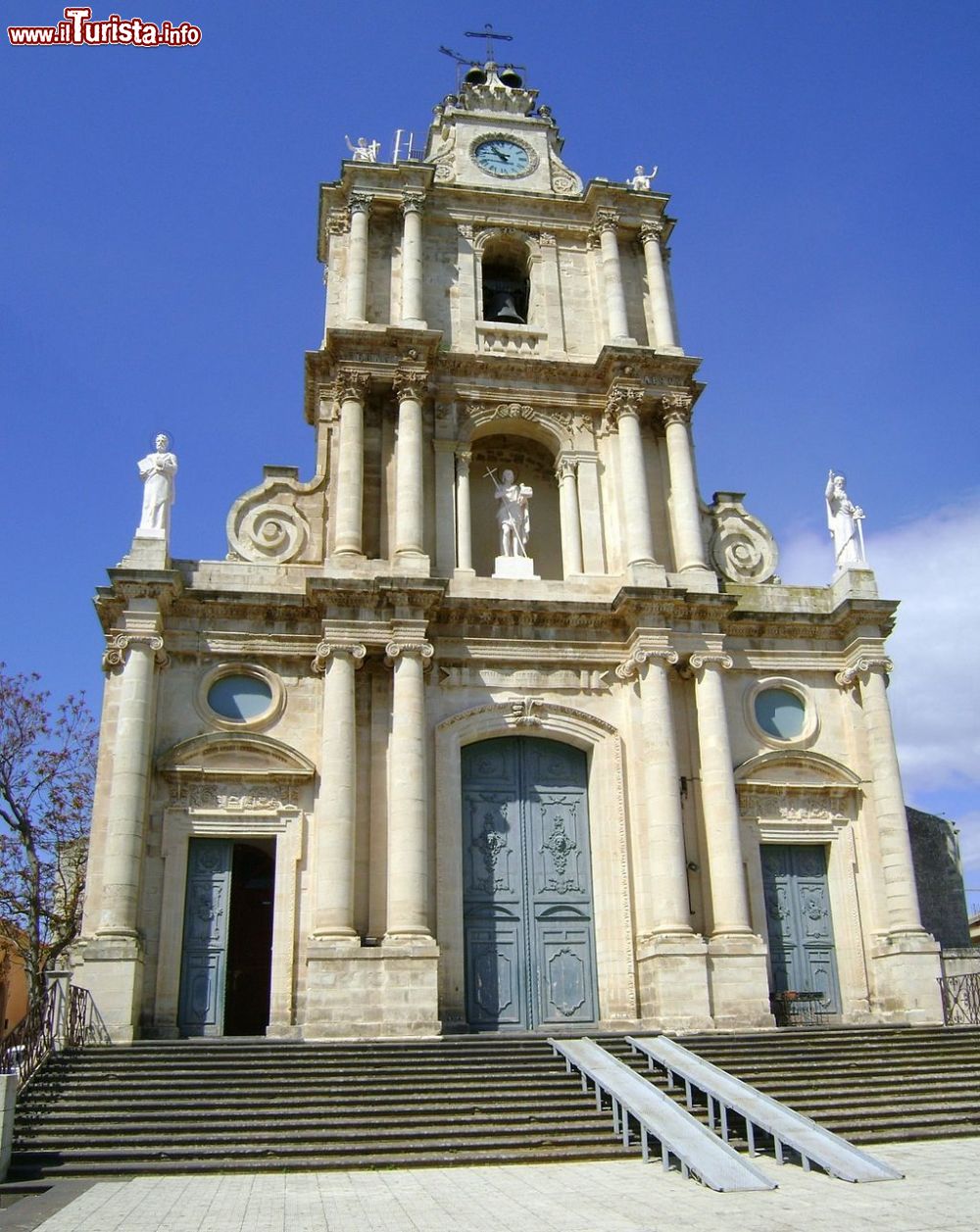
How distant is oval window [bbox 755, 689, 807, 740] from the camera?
68.6 ft

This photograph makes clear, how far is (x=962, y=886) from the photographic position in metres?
22.6

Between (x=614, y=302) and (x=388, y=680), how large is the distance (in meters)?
9.37

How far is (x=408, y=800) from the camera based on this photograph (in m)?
18.1

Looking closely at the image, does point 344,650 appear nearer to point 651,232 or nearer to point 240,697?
point 240,697

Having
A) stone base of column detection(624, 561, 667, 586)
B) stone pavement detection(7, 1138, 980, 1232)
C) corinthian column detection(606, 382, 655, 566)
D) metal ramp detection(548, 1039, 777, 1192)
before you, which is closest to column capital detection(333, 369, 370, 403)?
corinthian column detection(606, 382, 655, 566)

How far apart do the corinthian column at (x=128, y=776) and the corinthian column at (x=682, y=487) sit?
9.60m

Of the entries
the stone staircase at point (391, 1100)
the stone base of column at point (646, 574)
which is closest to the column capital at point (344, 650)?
the stone base of column at point (646, 574)

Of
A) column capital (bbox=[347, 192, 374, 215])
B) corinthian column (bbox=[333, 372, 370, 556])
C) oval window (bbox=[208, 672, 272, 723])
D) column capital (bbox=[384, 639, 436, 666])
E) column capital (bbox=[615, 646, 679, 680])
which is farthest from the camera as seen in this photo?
column capital (bbox=[347, 192, 374, 215])

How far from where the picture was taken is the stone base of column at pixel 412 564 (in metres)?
19.7

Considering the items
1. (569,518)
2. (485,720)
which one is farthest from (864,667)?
(485,720)

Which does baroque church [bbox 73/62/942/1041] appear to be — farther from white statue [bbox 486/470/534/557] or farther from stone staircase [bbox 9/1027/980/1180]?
stone staircase [bbox 9/1027/980/1180]

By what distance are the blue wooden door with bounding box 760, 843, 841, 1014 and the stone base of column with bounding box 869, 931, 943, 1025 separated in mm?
753

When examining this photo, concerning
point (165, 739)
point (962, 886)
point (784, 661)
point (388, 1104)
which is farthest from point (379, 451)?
point (962, 886)

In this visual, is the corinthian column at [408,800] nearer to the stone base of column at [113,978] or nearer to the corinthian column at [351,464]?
the corinthian column at [351,464]
